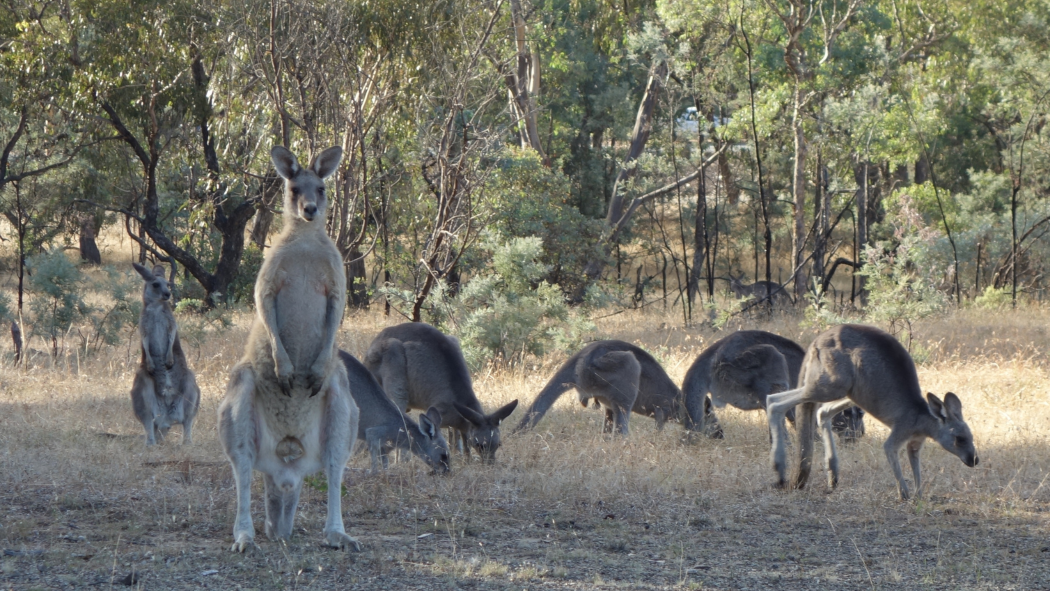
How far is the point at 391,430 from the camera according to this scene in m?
7.05

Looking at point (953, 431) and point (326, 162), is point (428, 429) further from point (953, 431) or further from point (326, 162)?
point (953, 431)

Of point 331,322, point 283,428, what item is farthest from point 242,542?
point 331,322

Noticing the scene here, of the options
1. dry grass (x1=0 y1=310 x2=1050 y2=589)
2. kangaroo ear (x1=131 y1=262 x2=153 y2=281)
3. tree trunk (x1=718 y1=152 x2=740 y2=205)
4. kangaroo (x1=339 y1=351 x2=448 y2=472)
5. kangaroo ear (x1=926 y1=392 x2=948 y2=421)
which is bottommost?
dry grass (x1=0 y1=310 x2=1050 y2=589)

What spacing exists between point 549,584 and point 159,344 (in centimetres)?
514

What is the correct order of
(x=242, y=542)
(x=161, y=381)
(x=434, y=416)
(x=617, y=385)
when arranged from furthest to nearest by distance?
(x=617, y=385), (x=161, y=381), (x=434, y=416), (x=242, y=542)

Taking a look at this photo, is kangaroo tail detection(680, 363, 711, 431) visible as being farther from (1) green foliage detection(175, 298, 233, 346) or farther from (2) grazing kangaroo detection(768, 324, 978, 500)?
(1) green foliage detection(175, 298, 233, 346)

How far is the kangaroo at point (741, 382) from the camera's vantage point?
8297mm

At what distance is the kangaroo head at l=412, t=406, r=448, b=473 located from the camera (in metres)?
6.89

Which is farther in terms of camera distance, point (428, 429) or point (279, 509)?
point (428, 429)

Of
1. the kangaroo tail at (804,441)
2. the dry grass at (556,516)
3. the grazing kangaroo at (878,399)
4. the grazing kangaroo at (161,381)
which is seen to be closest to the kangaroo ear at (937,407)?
the grazing kangaroo at (878,399)

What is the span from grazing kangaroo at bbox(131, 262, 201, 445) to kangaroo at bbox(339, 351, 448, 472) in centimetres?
184

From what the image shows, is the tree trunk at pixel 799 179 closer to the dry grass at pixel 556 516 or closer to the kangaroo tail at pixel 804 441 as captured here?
the dry grass at pixel 556 516

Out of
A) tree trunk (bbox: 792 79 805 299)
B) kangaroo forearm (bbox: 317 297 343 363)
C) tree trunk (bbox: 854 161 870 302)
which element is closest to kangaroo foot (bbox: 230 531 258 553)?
kangaroo forearm (bbox: 317 297 343 363)

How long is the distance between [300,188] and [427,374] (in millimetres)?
3041
